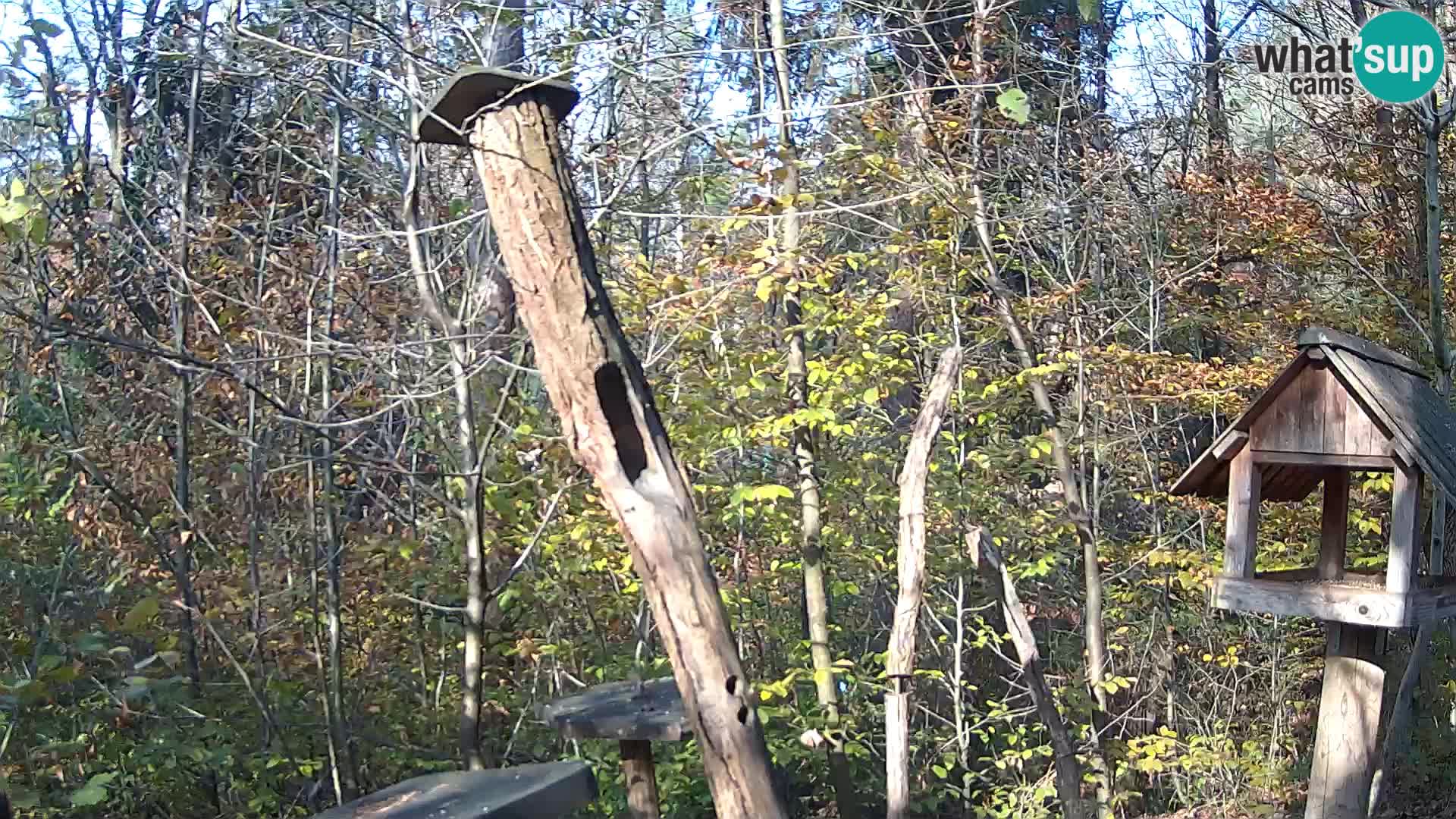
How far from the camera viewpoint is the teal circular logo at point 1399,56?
563 centimetres

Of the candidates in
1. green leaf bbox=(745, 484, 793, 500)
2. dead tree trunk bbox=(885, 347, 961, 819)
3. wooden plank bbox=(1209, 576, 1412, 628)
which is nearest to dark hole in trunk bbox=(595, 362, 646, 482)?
dead tree trunk bbox=(885, 347, 961, 819)

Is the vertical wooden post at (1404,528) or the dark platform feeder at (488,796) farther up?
the vertical wooden post at (1404,528)

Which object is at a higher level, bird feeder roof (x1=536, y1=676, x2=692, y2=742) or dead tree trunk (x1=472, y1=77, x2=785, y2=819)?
dead tree trunk (x1=472, y1=77, x2=785, y2=819)

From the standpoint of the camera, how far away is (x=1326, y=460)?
4.00 m

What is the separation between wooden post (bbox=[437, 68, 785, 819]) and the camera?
2902 mm

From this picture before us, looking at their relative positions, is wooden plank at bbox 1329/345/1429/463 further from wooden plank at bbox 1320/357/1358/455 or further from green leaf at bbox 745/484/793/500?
green leaf at bbox 745/484/793/500

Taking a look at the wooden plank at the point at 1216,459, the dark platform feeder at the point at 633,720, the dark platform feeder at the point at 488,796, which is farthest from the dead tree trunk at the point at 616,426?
the wooden plank at the point at 1216,459

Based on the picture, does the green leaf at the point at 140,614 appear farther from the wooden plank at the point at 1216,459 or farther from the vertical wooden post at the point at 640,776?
the wooden plank at the point at 1216,459

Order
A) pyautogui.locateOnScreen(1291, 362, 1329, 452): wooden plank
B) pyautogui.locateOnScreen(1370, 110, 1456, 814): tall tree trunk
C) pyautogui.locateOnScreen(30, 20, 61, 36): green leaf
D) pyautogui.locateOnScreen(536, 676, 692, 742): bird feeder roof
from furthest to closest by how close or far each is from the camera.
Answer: pyautogui.locateOnScreen(1370, 110, 1456, 814): tall tree trunk
pyautogui.locateOnScreen(1291, 362, 1329, 452): wooden plank
pyautogui.locateOnScreen(536, 676, 692, 742): bird feeder roof
pyautogui.locateOnScreen(30, 20, 61, 36): green leaf

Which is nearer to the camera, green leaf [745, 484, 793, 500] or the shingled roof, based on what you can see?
the shingled roof

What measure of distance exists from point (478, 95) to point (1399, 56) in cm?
503

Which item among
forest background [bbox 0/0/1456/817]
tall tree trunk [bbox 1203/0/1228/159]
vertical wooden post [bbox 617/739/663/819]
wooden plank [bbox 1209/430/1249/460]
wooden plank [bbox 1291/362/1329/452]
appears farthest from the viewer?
tall tree trunk [bbox 1203/0/1228/159]

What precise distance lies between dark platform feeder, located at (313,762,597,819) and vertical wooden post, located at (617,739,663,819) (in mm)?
889

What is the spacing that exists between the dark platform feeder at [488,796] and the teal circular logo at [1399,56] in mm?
4666
